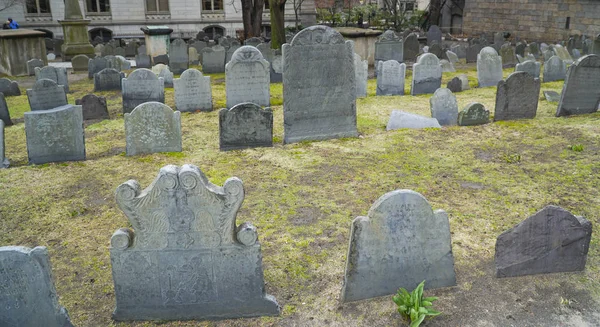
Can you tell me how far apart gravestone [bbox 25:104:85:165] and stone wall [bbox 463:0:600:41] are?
22433 millimetres

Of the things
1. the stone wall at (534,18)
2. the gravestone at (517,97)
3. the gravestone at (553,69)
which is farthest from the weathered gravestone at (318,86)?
the stone wall at (534,18)

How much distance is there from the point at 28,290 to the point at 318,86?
601 centimetres

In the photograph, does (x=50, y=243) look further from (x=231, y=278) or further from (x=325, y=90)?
(x=325, y=90)

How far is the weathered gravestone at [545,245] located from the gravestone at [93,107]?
357 inches

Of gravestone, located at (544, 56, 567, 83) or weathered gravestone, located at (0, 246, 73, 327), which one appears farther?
gravestone, located at (544, 56, 567, 83)

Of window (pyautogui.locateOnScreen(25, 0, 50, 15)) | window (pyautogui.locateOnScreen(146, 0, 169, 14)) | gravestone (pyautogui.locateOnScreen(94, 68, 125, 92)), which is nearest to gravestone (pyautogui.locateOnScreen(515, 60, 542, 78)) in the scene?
gravestone (pyautogui.locateOnScreen(94, 68, 125, 92))

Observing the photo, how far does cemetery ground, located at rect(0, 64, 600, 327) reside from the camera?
411cm

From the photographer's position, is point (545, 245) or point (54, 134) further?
point (54, 134)

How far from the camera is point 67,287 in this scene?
4.41 meters

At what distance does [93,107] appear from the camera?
10.7 meters

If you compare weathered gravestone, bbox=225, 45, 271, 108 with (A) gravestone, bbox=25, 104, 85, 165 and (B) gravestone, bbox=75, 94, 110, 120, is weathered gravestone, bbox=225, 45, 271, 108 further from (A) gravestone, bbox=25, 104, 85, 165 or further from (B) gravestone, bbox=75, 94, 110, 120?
(A) gravestone, bbox=25, 104, 85, 165

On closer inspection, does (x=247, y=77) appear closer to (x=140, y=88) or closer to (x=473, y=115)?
(x=140, y=88)

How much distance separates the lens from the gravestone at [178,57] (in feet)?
57.6

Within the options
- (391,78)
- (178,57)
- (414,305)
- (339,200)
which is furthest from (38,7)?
(414,305)
